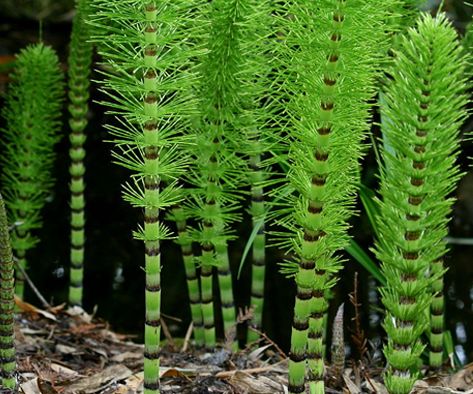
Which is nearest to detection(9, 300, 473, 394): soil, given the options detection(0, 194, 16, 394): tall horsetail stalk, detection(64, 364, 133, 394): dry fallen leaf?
detection(64, 364, 133, 394): dry fallen leaf

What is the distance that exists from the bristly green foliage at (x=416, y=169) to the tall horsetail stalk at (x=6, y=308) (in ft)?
2.31

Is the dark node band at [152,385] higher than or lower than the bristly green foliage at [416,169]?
lower

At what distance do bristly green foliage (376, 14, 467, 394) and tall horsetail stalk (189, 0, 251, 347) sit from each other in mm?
608

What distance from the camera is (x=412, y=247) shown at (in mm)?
1506

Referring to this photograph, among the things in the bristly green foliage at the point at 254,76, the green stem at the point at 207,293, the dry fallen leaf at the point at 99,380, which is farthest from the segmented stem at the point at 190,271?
the dry fallen leaf at the point at 99,380

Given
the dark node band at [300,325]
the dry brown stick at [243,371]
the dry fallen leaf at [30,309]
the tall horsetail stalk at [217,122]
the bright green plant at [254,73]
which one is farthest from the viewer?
the dry fallen leaf at [30,309]

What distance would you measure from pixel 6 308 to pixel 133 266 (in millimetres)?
2348

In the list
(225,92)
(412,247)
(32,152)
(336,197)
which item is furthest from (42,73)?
(412,247)

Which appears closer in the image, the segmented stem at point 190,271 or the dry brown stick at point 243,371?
the dry brown stick at point 243,371

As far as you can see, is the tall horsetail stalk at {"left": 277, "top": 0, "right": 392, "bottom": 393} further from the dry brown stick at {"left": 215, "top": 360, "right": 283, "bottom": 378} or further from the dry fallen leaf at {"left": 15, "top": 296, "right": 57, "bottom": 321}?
the dry fallen leaf at {"left": 15, "top": 296, "right": 57, "bottom": 321}

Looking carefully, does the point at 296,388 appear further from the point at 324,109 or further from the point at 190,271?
the point at 190,271

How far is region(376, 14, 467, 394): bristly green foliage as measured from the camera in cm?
140

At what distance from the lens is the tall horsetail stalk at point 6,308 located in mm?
1684

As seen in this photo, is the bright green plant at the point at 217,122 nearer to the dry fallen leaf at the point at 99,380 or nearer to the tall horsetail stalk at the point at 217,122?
the tall horsetail stalk at the point at 217,122
